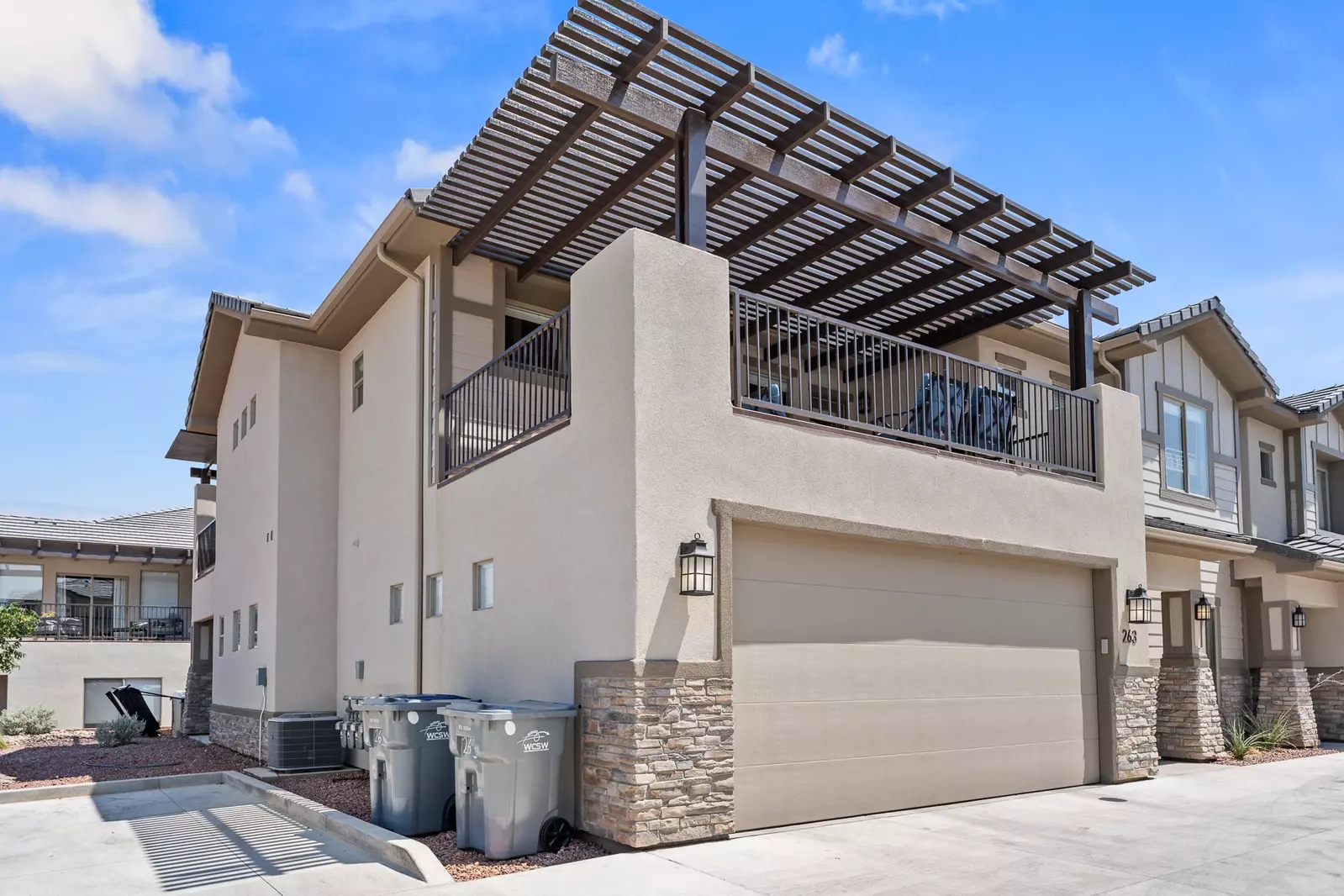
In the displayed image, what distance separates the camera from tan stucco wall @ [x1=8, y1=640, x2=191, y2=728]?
2512 cm

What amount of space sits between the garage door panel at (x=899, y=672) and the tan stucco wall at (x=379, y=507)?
473 centimetres

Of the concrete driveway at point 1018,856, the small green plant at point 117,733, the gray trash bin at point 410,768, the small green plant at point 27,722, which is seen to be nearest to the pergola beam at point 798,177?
the gray trash bin at point 410,768

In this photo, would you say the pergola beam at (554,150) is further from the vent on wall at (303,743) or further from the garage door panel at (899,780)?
the vent on wall at (303,743)

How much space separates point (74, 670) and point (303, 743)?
1587 cm

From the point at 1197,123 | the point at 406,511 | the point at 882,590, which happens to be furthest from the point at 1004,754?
the point at 1197,123

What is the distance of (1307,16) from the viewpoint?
10648 mm

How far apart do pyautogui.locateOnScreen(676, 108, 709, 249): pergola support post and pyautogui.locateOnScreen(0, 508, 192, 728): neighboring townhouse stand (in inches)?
909

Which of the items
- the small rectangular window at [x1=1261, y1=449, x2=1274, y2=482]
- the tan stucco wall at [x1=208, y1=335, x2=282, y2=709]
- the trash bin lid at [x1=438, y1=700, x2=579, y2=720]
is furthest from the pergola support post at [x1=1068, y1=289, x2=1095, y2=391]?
the tan stucco wall at [x1=208, y1=335, x2=282, y2=709]

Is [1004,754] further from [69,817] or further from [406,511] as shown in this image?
[69,817]

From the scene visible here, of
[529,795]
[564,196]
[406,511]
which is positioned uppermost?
[564,196]

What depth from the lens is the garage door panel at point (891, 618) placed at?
344 inches

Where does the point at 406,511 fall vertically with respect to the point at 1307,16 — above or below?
below

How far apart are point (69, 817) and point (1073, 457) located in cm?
1148

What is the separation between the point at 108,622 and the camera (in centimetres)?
2847
